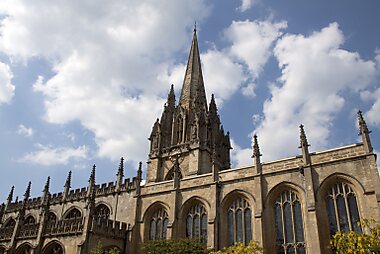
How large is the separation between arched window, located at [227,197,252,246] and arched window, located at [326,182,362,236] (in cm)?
537

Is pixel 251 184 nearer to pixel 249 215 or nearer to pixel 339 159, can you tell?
pixel 249 215

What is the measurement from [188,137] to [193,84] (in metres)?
8.76

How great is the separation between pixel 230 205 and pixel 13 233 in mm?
17847

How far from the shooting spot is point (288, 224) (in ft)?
75.8

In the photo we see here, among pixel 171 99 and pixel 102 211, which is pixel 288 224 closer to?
pixel 102 211

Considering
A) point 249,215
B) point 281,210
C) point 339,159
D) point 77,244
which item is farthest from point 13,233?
point 339,159

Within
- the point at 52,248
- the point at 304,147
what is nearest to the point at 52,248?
the point at 52,248

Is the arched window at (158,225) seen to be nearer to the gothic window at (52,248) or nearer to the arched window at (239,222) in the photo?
the arched window at (239,222)

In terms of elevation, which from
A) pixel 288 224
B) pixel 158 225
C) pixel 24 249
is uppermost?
pixel 158 225

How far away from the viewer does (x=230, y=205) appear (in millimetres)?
25859

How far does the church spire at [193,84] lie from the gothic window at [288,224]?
18443mm

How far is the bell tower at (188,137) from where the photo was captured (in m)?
34.9

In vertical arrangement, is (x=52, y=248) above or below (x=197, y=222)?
below

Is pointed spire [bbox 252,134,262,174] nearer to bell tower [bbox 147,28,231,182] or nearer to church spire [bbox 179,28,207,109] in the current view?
bell tower [bbox 147,28,231,182]
